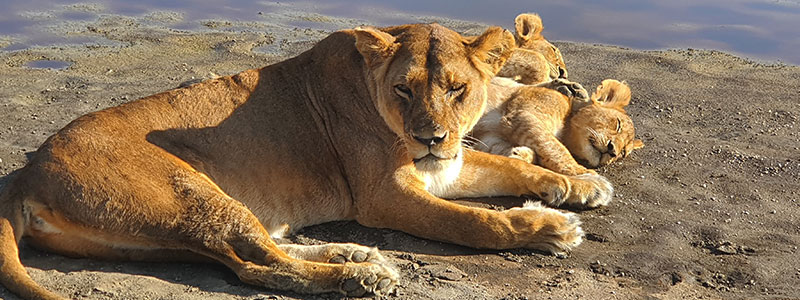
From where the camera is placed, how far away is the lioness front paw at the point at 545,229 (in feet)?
16.6

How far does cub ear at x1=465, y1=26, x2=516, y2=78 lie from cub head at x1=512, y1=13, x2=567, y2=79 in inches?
119

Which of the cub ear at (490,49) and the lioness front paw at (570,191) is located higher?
the cub ear at (490,49)

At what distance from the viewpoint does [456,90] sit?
5.09 m

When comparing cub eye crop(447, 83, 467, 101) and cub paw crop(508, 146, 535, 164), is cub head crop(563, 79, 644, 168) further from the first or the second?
cub eye crop(447, 83, 467, 101)

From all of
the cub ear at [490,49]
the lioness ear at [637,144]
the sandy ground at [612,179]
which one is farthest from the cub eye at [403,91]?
the lioness ear at [637,144]

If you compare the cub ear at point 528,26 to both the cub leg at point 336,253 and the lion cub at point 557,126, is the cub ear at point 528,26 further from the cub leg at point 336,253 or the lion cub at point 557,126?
the cub leg at point 336,253

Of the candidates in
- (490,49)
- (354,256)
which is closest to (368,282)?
(354,256)

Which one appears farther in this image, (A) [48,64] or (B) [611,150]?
(A) [48,64]

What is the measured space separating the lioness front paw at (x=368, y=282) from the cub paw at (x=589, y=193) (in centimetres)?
187

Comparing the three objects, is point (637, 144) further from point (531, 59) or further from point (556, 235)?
point (556, 235)

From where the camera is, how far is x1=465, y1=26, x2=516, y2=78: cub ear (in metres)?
5.24

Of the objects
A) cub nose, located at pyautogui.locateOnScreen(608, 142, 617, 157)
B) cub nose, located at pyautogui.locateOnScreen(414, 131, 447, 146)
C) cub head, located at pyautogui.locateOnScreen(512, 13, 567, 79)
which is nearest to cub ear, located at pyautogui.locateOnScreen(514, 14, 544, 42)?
cub head, located at pyautogui.locateOnScreen(512, 13, 567, 79)

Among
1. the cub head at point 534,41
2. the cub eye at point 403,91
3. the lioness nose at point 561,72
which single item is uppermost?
the cub eye at point 403,91

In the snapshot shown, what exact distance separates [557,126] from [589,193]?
4.21 feet
